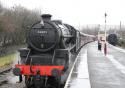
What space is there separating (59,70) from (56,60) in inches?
36.0

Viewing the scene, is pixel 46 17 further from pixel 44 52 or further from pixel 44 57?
pixel 44 57

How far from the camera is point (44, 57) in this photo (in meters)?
14.0

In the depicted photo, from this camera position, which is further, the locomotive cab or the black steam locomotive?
the locomotive cab

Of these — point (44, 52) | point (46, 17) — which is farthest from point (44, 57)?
point (46, 17)

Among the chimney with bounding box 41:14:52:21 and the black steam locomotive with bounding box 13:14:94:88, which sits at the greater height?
the chimney with bounding box 41:14:52:21

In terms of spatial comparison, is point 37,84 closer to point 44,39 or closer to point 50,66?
point 50,66

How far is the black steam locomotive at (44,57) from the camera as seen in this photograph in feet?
43.6

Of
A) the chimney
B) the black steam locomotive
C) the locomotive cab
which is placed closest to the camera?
the black steam locomotive

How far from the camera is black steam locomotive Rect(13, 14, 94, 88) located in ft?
43.6

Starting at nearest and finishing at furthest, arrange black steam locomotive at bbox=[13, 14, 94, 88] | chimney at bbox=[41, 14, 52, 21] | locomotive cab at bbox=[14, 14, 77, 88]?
black steam locomotive at bbox=[13, 14, 94, 88] → locomotive cab at bbox=[14, 14, 77, 88] → chimney at bbox=[41, 14, 52, 21]

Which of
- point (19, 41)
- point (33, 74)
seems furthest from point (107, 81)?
point (19, 41)

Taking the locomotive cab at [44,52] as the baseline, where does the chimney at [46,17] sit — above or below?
above

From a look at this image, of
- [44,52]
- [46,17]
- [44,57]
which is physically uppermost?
[46,17]

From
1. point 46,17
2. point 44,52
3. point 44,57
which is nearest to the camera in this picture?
point 44,57
